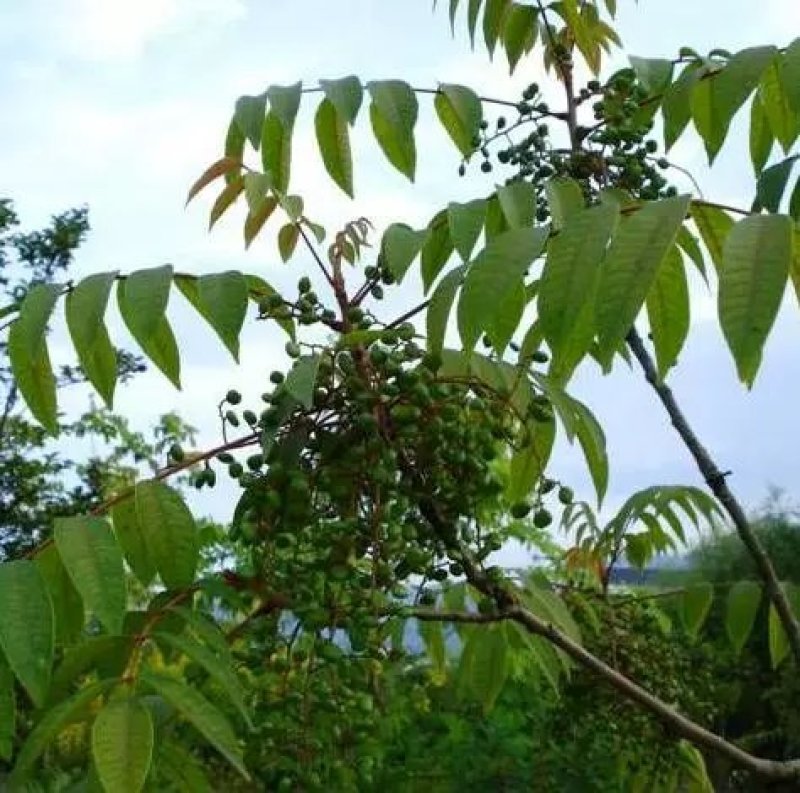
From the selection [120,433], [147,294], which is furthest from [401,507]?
[120,433]

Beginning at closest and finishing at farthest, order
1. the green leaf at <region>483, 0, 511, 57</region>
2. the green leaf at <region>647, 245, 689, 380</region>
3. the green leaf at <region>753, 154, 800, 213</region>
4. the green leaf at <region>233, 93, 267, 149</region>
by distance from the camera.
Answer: the green leaf at <region>647, 245, 689, 380</region> → the green leaf at <region>753, 154, 800, 213</region> → the green leaf at <region>233, 93, 267, 149</region> → the green leaf at <region>483, 0, 511, 57</region>

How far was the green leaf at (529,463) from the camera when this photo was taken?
195cm

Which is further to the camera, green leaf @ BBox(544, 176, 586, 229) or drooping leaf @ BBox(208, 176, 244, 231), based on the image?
drooping leaf @ BBox(208, 176, 244, 231)

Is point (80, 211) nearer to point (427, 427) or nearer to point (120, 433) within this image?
point (120, 433)

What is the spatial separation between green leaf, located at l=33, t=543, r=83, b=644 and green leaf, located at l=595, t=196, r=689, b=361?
0.80m

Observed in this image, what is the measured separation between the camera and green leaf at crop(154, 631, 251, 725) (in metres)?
1.34

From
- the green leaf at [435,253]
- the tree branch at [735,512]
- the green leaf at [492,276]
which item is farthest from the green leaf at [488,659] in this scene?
the green leaf at [492,276]

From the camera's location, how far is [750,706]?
9.58 meters

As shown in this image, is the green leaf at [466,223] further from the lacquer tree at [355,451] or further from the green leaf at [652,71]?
the green leaf at [652,71]

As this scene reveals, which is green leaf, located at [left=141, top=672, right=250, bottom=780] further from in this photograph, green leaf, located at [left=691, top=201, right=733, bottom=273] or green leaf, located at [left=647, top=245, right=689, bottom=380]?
green leaf, located at [left=691, top=201, right=733, bottom=273]

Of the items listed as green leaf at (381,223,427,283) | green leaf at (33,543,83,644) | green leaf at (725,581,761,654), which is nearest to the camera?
green leaf at (381,223,427,283)

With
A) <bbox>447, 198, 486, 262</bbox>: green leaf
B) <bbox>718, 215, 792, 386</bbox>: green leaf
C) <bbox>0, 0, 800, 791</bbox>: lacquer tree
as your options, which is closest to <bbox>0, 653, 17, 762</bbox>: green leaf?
<bbox>0, 0, 800, 791</bbox>: lacquer tree

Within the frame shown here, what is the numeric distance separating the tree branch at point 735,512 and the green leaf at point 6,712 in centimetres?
105

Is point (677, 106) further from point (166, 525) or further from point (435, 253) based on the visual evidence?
point (166, 525)
